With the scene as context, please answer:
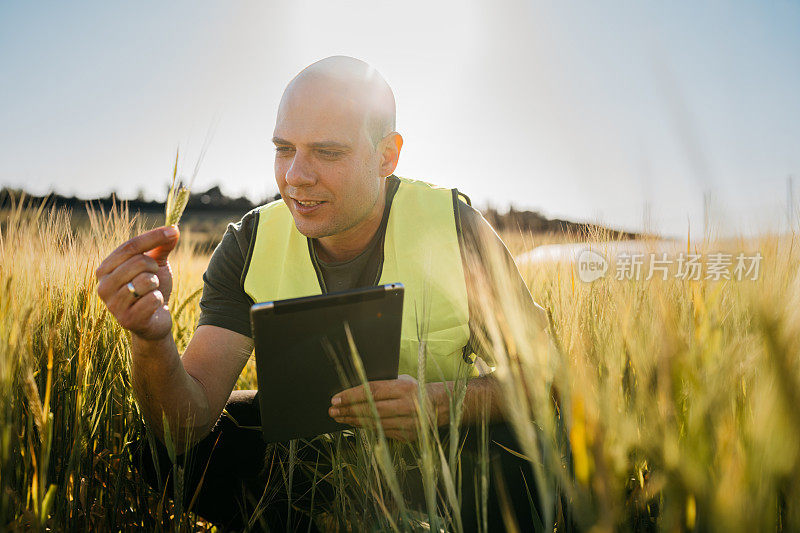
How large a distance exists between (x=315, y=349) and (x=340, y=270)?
2.45 ft

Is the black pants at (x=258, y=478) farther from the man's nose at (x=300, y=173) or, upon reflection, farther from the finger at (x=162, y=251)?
the man's nose at (x=300, y=173)

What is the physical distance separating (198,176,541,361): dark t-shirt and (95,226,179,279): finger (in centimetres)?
71

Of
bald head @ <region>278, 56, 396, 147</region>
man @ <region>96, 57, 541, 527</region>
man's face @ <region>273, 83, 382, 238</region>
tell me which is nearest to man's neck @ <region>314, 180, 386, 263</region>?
man @ <region>96, 57, 541, 527</region>

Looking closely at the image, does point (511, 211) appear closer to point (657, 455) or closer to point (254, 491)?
point (254, 491)

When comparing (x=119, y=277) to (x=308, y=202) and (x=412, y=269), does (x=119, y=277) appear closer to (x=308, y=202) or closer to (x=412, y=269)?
(x=308, y=202)

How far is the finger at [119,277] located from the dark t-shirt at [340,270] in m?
0.69

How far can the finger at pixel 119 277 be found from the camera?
42.4 inches

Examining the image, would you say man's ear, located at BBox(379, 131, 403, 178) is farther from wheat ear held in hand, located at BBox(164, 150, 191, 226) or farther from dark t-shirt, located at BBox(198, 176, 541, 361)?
wheat ear held in hand, located at BBox(164, 150, 191, 226)

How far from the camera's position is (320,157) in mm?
1759

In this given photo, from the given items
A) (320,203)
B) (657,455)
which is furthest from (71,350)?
(657,455)

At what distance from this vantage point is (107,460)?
1402 mm

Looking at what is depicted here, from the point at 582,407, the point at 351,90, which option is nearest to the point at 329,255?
the point at 351,90

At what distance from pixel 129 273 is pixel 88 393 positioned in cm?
51

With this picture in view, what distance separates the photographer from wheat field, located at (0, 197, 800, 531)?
19.4 inches
